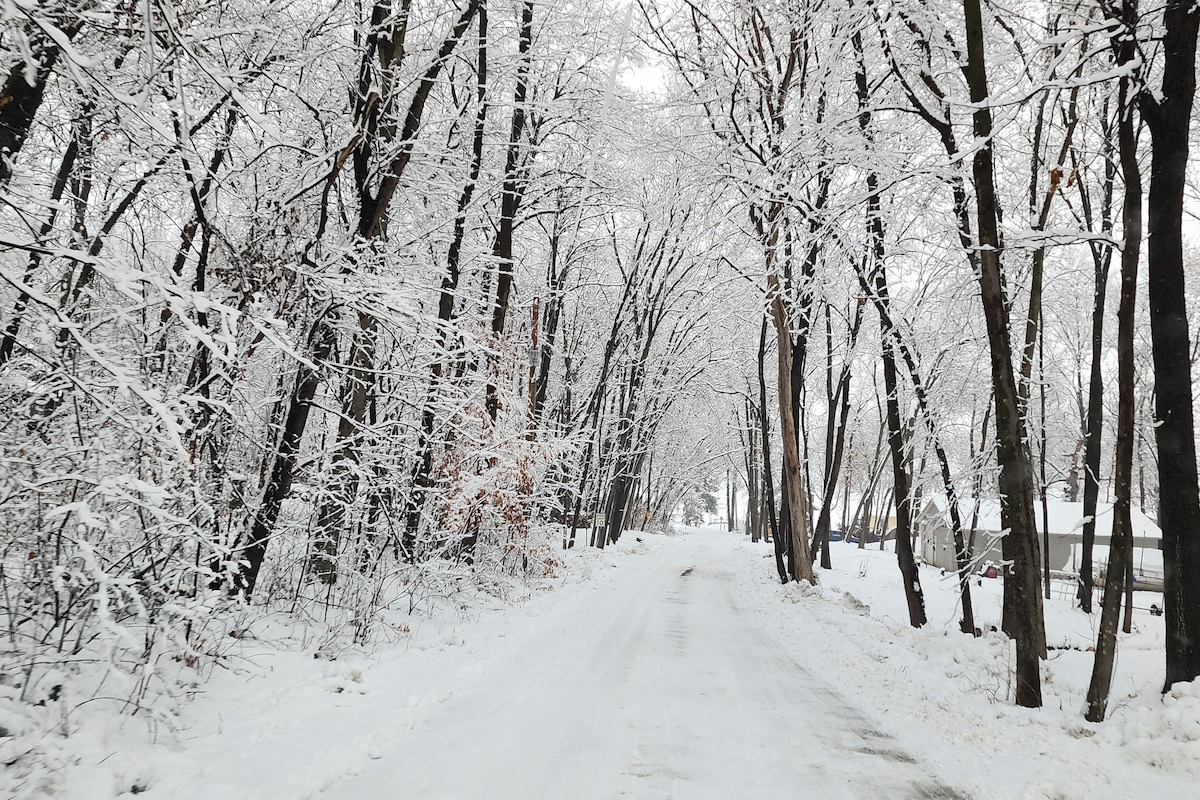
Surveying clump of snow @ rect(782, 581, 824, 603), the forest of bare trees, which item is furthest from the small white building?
the forest of bare trees

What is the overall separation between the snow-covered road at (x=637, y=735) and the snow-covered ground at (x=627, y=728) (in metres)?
0.02

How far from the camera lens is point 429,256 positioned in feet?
33.7

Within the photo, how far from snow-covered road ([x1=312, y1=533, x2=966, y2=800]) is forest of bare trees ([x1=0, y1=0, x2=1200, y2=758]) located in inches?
71.3

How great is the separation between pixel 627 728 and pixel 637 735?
6.7 inches

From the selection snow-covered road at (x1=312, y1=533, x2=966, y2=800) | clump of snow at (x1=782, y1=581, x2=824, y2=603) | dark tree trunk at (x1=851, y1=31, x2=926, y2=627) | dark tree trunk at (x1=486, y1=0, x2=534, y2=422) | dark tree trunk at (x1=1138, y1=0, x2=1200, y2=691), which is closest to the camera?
snow-covered road at (x1=312, y1=533, x2=966, y2=800)

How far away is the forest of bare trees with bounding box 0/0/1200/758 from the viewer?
4.11 m

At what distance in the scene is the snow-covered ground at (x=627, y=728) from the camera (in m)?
3.85

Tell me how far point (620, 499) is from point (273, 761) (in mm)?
28365

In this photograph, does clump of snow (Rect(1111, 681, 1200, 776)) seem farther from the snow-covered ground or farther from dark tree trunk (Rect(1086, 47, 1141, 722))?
dark tree trunk (Rect(1086, 47, 1141, 722))

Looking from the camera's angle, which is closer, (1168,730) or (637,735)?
(1168,730)

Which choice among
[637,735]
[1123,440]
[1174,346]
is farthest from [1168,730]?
[637,735]

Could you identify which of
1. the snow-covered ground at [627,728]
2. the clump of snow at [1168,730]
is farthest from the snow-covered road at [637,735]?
the clump of snow at [1168,730]

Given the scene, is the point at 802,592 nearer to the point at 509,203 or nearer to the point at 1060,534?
the point at 509,203

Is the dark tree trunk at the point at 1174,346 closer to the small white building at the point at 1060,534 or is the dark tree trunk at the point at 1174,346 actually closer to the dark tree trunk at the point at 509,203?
the dark tree trunk at the point at 509,203
